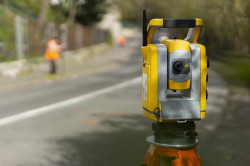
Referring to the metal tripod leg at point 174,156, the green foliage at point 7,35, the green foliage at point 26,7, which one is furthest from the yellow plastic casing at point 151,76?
the green foliage at point 26,7

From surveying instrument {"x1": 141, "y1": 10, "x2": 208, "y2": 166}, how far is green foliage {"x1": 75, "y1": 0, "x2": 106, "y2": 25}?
3583 cm

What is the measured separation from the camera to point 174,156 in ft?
12.1

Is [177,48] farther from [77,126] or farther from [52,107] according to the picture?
[52,107]

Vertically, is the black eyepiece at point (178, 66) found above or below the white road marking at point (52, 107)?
above

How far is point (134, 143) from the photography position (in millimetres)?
6414

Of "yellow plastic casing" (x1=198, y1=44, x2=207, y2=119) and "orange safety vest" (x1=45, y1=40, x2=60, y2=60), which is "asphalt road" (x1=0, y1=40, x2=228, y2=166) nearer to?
"yellow plastic casing" (x1=198, y1=44, x2=207, y2=119)

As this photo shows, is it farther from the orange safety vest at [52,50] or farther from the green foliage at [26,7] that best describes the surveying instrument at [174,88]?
the green foliage at [26,7]

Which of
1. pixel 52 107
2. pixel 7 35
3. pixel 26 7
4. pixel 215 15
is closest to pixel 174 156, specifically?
pixel 52 107

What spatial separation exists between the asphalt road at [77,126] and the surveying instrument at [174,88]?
169 cm

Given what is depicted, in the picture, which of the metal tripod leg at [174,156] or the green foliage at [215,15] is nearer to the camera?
the metal tripod leg at [174,156]

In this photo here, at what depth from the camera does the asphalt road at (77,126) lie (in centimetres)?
565

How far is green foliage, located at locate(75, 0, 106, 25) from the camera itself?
129ft

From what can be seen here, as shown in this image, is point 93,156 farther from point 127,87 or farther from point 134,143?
point 127,87

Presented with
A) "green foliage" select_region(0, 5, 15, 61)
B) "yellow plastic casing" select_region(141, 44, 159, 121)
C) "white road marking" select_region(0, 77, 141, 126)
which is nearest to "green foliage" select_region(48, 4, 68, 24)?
"green foliage" select_region(0, 5, 15, 61)
